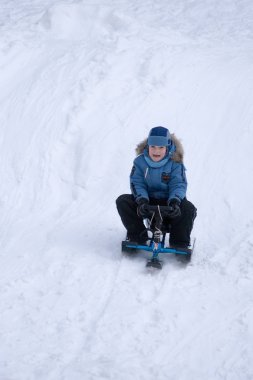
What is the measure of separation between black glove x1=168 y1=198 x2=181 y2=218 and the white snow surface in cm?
63

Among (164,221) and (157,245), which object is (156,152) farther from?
(157,245)

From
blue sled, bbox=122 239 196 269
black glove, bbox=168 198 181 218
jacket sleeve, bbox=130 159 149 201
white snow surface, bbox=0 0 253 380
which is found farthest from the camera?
jacket sleeve, bbox=130 159 149 201

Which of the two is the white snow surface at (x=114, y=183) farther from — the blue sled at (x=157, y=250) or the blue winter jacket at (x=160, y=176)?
the blue winter jacket at (x=160, y=176)

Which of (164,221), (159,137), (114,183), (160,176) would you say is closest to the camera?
(159,137)

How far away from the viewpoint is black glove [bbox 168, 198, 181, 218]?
511 centimetres

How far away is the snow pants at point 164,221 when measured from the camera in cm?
530

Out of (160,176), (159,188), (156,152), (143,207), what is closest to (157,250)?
(143,207)

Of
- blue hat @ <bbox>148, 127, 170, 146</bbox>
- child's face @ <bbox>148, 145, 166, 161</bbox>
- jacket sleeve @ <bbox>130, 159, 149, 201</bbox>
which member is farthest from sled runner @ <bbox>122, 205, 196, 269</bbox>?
blue hat @ <bbox>148, 127, 170, 146</bbox>

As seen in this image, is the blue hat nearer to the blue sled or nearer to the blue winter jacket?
the blue winter jacket

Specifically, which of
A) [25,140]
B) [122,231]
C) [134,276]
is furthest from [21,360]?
[25,140]

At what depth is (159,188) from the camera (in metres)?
5.49

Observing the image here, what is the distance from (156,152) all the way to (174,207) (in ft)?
2.17

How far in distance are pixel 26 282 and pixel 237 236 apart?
104 inches

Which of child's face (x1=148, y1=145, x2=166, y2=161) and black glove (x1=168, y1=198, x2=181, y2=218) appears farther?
child's face (x1=148, y1=145, x2=166, y2=161)
